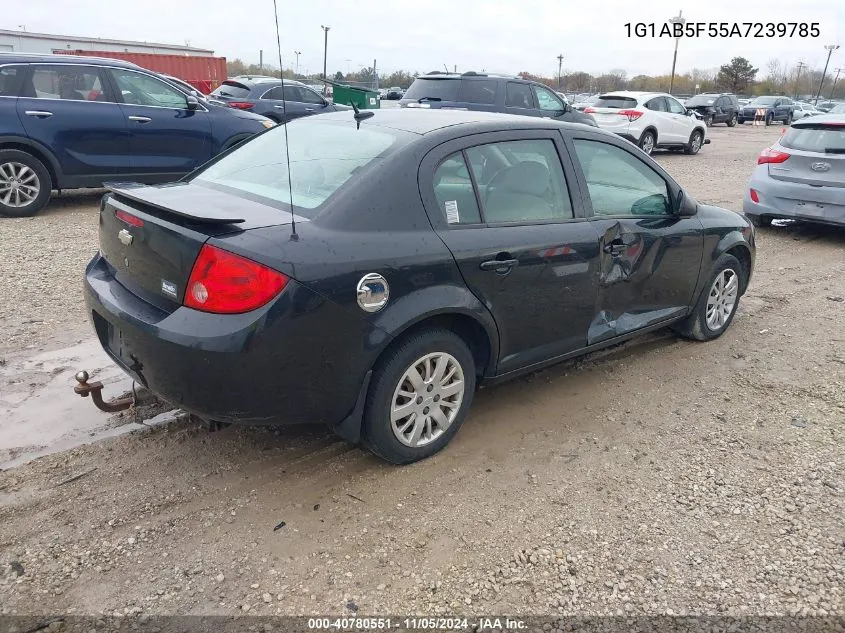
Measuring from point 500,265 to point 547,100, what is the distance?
11.3 m

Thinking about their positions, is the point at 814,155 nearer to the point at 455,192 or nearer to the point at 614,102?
the point at 455,192

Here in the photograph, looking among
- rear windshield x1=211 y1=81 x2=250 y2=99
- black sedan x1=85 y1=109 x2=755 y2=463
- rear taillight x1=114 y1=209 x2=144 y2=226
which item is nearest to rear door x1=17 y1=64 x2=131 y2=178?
black sedan x1=85 y1=109 x2=755 y2=463

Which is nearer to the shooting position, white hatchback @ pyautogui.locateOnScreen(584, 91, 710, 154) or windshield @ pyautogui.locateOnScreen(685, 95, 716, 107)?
white hatchback @ pyautogui.locateOnScreen(584, 91, 710, 154)

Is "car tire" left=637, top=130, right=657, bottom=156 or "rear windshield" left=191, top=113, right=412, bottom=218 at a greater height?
"rear windshield" left=191, top=113, right=412, bottom=218

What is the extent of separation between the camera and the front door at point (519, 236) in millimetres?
3316

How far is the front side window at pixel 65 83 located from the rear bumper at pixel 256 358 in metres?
6.36

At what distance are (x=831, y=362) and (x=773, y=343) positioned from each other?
1.39 ft

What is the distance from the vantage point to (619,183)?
4.22 m

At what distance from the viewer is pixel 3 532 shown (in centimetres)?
281

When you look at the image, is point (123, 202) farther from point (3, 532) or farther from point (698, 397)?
point (698, 397)

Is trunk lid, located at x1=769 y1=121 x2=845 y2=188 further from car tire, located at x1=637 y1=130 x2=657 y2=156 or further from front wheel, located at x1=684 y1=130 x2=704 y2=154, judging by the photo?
front wheel, located at x1=684 y1=130 x2=704 y2=154

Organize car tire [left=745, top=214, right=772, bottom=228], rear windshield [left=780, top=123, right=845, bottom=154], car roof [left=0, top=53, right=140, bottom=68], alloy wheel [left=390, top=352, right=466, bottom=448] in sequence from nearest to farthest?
alloy wheel [left=390, top=352, right=466, bottom=448], car roof [left=0, top=53, right=140, bottom=68], rear windshield [left=780, top=123, right=845, bottom=154], car tire [left=745, top=214, right=772, bottom=228]

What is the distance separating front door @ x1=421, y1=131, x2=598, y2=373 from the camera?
3316 millimetres

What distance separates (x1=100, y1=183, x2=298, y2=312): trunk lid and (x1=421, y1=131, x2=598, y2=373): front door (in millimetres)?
827
